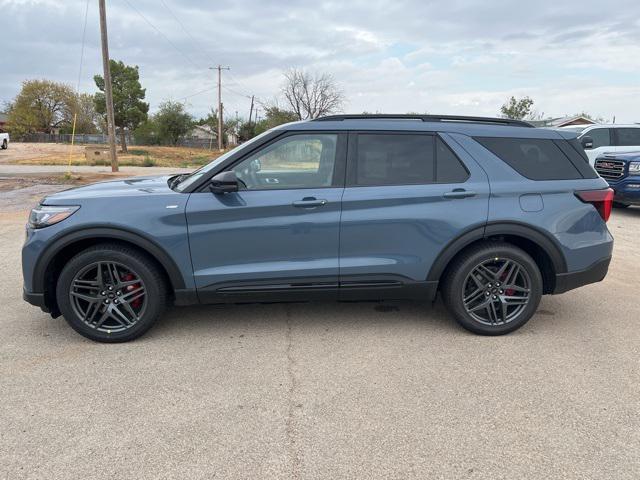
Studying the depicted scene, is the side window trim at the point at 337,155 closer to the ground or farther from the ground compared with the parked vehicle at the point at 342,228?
farther from the ground

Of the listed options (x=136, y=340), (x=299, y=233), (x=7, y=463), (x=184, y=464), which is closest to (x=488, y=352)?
(x=299, y=233)

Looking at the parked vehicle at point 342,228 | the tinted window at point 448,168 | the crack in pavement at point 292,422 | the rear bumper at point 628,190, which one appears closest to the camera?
the crack in pavement at point 292,422

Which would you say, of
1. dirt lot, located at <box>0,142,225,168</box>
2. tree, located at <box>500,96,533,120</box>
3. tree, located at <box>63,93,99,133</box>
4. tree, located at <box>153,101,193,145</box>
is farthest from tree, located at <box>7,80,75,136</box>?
tree, located at <box>500,96,533,120</box>

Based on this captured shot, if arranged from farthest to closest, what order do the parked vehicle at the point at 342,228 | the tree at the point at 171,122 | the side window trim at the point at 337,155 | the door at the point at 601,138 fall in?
the tree at the point at 171,122 < the door at the point at 601,138 < the side window trim at the point at 337,155 < the parked vehicle at the point at 342,228

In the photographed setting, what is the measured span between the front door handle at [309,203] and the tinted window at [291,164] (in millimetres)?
142

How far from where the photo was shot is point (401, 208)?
3.70 metres

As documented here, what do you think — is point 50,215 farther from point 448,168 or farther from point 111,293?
→ point 448,168

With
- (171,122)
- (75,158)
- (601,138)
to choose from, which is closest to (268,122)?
(171,122)

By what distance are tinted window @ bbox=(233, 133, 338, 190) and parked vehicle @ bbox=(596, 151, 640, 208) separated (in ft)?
28.2

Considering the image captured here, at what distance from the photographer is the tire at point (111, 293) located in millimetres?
3561

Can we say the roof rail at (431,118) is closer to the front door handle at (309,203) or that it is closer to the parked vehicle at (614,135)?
the front door handle at (309,203)

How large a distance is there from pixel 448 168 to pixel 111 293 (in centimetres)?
282

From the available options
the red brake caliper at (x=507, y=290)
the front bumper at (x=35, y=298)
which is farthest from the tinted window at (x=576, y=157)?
the front bumper at (x=35, y=298)

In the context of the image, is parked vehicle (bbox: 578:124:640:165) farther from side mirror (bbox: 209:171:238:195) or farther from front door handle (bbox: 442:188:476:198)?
side mirror (bbox: 209:171:238:195)
